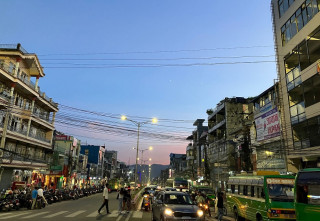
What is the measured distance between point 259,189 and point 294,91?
18.2 m

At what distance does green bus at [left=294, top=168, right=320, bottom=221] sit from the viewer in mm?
7875

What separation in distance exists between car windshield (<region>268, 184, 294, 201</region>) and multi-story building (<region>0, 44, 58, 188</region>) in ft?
82.4

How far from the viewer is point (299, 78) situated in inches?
963

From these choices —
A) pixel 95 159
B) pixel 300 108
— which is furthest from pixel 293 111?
pixel 95 159

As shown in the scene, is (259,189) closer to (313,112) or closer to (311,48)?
(313,112)

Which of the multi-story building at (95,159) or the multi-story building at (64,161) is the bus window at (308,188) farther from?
the multi-story building at (95,159)

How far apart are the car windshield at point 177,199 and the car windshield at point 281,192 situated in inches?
153

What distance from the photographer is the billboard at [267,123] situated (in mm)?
28184

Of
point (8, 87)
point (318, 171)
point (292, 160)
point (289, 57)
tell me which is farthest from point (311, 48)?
point (8, 87)

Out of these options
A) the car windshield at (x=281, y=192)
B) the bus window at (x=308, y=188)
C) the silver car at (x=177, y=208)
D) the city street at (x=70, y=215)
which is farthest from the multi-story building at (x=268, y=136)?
the bus window at (x=308, y=188)

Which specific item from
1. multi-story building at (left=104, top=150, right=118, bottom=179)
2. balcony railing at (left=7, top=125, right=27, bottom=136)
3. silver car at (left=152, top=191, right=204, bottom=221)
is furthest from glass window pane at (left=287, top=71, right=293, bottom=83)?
multi-story building at (left=104, top=150, right=118, bottom=179)

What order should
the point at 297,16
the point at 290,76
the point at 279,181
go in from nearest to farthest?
the point at 279,181 → the point at 297,16 → the point at 290,76

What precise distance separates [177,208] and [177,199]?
5.09 feet

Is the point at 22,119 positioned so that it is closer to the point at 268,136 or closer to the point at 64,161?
the point at 64,161
